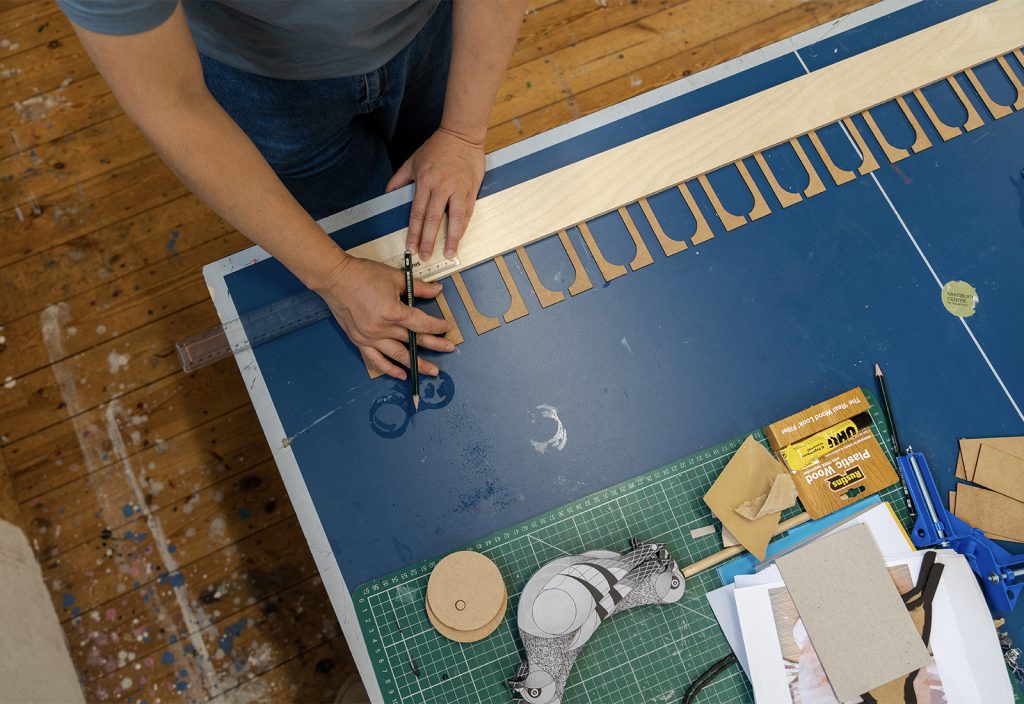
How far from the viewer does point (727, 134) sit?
139 cm

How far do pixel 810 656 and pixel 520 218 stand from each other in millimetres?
903

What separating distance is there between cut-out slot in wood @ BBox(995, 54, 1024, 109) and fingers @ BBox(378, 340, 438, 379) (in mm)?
1283

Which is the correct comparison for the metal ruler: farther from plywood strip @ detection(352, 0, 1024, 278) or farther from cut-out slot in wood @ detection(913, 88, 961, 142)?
cut-out slot in wood @ detection(913, 88, 961, 142)

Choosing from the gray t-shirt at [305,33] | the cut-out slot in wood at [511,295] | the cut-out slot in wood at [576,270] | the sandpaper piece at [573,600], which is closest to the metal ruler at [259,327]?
the cut-out slot in wood at [511,295]

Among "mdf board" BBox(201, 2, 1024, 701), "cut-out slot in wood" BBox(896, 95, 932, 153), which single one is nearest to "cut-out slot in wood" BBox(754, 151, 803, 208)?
"mdf board" BBox(201, 2, 1024, 701)

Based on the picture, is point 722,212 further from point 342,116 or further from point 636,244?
point 342,116

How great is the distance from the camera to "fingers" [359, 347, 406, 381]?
4.09 feet

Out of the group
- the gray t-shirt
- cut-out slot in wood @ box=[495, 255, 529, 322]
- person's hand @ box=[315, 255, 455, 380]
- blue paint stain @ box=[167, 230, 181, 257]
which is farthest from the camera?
blue paint stain @ box=[167, 230, 181, 257]

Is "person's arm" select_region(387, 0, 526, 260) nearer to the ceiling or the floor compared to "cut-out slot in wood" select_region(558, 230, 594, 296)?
nearer to the ceiling

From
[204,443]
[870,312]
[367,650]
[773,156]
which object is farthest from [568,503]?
[204,443]

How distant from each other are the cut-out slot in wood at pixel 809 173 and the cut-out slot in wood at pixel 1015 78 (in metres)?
0.44

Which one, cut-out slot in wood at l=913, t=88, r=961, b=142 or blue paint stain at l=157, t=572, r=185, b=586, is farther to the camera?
blue paint stain at l=157, t=572, r=185, b=586

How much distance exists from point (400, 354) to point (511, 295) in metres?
0.24

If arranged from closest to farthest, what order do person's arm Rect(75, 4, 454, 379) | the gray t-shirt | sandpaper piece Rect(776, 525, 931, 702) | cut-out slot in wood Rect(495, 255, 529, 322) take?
person's arm Rect(75, 4, 454, 379), the gray t-shirt, sandpaper piece Rect(776, 525, 931, 702), cut-out slot in wood Rect(495, 255, 529, 322)
